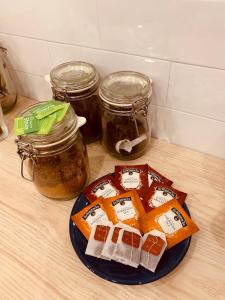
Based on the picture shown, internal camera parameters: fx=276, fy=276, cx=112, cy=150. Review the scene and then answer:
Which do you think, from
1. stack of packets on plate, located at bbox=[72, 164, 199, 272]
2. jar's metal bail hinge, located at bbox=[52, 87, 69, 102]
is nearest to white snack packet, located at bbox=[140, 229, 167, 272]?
stack of packets on plate, located at bbox=[72, 164, 199, 272]

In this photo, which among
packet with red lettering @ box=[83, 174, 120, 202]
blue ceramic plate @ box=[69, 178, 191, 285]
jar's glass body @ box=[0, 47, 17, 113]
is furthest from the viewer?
jar's glass body @ box=[0, 47, 17, 113]

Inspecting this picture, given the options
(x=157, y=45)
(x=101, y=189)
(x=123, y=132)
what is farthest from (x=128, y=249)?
(x=157, y=45)

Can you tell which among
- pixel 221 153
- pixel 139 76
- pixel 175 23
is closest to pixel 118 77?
pixel 139 76

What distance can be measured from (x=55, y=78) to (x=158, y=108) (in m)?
0.24

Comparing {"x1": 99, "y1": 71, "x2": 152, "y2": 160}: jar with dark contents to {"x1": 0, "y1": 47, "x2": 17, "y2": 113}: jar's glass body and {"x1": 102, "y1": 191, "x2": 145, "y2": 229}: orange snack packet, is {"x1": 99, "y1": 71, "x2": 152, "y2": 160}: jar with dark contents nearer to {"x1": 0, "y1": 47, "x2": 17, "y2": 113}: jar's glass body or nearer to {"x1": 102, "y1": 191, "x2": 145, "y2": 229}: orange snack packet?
{"x1": 102, "y1": 191, "x2": 145, "y2": 229}: orange snack packet

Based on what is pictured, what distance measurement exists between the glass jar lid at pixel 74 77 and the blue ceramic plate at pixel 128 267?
1.02 ft

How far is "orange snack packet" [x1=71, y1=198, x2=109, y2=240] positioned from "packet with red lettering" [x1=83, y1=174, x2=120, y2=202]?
0.03 m

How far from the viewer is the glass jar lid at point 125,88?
0.54 metres

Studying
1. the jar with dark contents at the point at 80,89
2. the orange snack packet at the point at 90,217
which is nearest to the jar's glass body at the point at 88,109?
the jar with dark contents at the point at 80,89

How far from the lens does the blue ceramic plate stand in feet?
1.39

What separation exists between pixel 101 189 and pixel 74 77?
0.83 feet

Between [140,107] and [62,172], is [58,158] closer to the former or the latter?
[62,172]

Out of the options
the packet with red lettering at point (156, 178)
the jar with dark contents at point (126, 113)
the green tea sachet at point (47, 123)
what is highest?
the green tea sachet at point (47, 123)

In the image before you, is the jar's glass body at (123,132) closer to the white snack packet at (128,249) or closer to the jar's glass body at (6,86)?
the white snack packet at (128,249)
